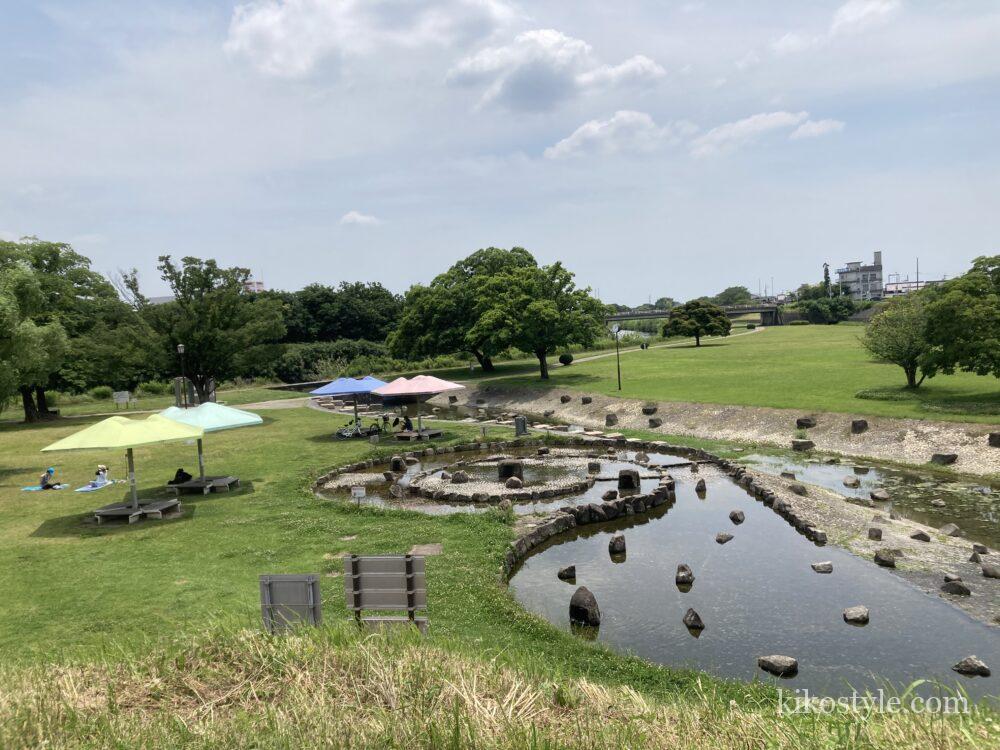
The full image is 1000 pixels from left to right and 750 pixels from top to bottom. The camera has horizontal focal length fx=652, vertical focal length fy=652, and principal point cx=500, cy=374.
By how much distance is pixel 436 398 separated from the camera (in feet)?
151

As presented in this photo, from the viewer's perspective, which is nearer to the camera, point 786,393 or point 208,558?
point 208,558

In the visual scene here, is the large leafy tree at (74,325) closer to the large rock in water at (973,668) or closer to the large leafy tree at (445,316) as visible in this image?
the large leafy tree at (445,316)

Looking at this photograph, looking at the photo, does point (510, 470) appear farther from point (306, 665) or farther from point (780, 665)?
point (306, 665)

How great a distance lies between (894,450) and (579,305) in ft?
80.7

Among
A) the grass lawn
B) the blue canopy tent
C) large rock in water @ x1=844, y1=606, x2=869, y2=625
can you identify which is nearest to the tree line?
→ the blue canopy tent

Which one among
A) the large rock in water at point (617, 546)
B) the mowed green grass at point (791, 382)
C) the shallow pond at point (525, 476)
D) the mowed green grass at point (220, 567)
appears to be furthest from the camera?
the mowed green grass at point (791, 382)

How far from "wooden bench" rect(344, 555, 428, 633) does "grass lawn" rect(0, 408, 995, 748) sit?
603mm

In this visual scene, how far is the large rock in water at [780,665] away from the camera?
9141 millimetres

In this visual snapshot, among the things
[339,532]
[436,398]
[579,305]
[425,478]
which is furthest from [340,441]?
[579,305]

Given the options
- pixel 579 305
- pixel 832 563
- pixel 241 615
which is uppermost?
pixel 579 305

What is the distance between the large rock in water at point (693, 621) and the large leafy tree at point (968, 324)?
18.6m

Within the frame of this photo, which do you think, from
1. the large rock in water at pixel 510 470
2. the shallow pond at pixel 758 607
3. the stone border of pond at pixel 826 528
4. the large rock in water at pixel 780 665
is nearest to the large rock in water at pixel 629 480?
the stone border of pond at pixel 826 528

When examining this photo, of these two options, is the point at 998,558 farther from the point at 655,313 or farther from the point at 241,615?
the point at 655,313

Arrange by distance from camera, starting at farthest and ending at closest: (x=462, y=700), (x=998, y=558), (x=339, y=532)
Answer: (x=339, y=532) < (x=998, y=558) < (x=462, y=700)
